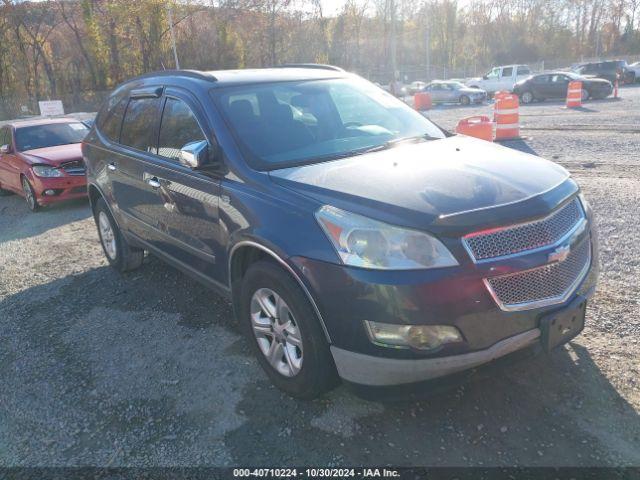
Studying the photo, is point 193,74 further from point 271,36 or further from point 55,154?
point 271,36

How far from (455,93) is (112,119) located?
26013 millimetres

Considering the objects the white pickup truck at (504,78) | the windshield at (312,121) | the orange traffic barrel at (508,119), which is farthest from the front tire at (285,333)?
the white pickup truck at (504,78)

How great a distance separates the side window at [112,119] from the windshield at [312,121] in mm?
1816

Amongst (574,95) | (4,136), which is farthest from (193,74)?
(574,95)

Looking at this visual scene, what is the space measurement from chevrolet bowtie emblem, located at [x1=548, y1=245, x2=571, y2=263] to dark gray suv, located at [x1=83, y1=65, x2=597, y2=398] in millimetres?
11

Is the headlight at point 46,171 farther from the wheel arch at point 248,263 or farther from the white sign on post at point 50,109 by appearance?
the white sign on post at point 50,109

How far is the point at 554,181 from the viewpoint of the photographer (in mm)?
3117

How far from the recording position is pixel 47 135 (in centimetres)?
1046

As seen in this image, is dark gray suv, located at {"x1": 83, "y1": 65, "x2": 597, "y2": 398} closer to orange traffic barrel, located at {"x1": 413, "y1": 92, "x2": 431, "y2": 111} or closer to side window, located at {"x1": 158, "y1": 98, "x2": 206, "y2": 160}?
side window, located at {"x1": 158, "y1": 98, "x2": 206, "y2": 160}

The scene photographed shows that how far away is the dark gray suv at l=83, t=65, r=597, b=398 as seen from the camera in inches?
102

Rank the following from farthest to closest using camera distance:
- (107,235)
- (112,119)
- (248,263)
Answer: (107,235) → (112,119) → (248,263)

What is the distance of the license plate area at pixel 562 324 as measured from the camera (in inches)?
105

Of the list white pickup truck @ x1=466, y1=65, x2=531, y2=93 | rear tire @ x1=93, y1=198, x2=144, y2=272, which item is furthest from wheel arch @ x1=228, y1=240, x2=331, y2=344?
white pickup truck @ x1=466, y1=65, x2=531, y2=93

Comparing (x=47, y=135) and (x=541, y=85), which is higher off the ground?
(x=47, y=135)
